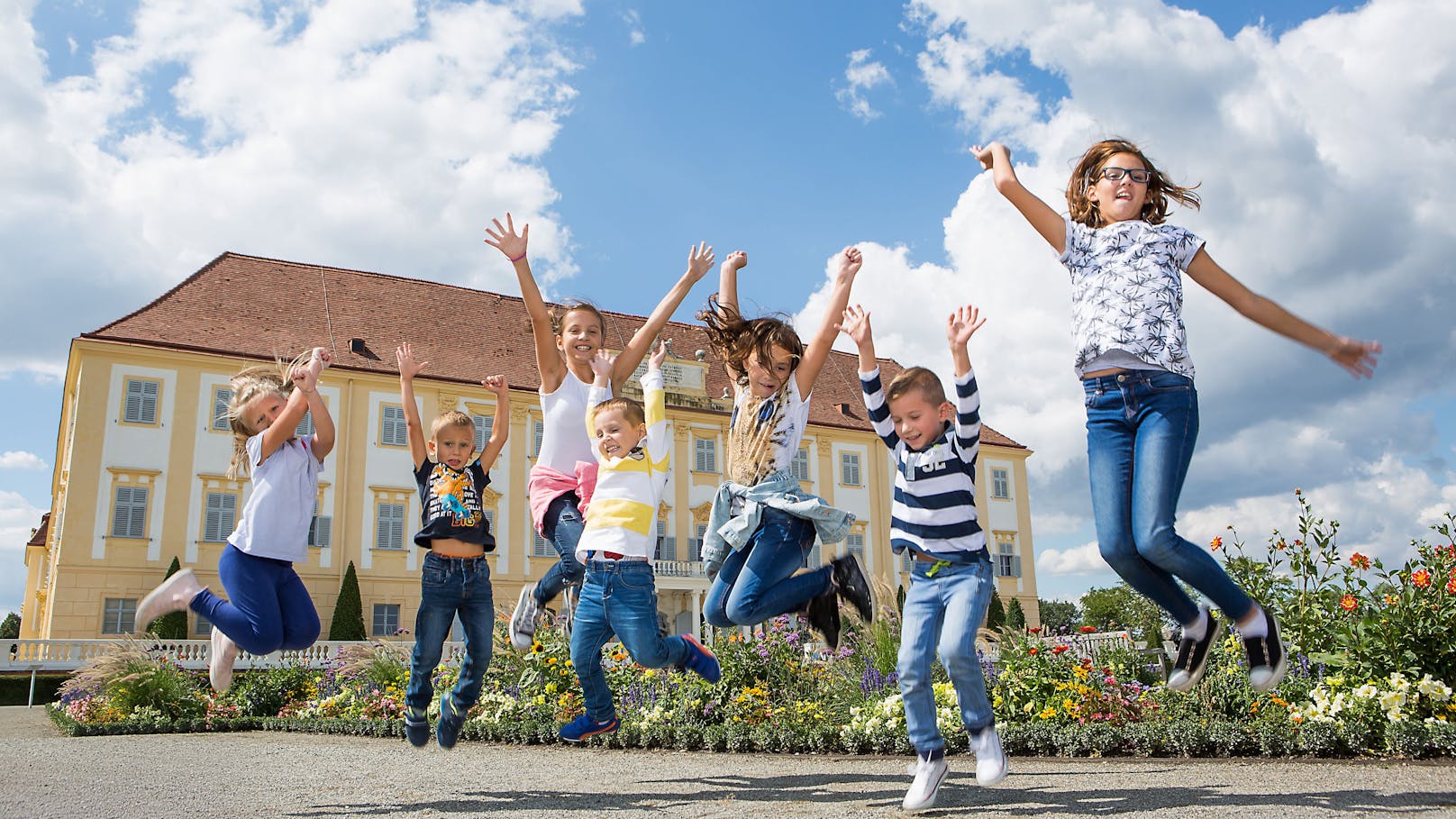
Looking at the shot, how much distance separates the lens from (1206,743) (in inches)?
261

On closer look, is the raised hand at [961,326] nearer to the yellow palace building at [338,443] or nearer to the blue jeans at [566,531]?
the blue jeans at [566,531]

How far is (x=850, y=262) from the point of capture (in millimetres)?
5504

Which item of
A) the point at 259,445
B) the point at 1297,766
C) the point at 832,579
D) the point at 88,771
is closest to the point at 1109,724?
the point at 1297,766

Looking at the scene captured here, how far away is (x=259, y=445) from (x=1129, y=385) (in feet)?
14.1

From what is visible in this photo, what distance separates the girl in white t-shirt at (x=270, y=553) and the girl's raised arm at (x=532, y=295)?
1.07 metres

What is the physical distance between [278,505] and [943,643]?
3428mm

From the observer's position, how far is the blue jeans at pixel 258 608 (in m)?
5.41

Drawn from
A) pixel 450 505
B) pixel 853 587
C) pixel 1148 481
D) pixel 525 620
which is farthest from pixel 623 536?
pixel 1148 481

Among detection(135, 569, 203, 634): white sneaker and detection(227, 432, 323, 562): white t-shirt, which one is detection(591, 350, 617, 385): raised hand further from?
detection(135, 569, 203, 634): white sneaker

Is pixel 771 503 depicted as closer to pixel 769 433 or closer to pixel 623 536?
pixel 769 433

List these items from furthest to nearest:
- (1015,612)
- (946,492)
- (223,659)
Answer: (1015,612) → (223,659) → (946,492)

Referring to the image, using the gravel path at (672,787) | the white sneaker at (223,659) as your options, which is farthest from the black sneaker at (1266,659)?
the white sneaker at (223,659)

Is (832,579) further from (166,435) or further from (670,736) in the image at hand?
(166,435)

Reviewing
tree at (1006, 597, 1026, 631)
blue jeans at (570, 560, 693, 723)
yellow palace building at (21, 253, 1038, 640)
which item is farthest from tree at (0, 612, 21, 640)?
blue jeans at (570, 560, 693, 723)
